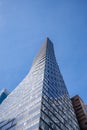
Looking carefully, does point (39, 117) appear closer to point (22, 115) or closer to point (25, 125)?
point (25, 125)

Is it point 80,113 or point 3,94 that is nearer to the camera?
point 80,113

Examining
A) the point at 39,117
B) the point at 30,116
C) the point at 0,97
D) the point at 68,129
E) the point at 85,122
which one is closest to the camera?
the point at 39,117

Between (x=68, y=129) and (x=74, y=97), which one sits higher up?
(x=74, y=97)

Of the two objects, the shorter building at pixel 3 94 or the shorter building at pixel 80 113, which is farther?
the shorter building at pixel 3 94

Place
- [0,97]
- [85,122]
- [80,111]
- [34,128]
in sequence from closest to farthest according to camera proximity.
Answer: [34,128] < [85,122] < [80,111] < [0,97]

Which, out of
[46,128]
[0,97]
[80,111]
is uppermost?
[0,97]

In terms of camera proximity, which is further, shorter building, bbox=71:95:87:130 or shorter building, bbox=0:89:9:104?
shorter building, bbox=0:89:9:104

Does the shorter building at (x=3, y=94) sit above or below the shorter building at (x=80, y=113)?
above

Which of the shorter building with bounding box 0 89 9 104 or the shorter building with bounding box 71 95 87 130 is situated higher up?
the shorter building with bounding box 0 89 9 104

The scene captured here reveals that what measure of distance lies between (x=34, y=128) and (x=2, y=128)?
16917 millimetres

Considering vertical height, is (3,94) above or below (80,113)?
above

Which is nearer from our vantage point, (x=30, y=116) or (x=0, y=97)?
(x=30, y=116)

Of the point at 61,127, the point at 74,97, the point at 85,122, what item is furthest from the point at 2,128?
the point at 74,97

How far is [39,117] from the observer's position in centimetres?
3544
